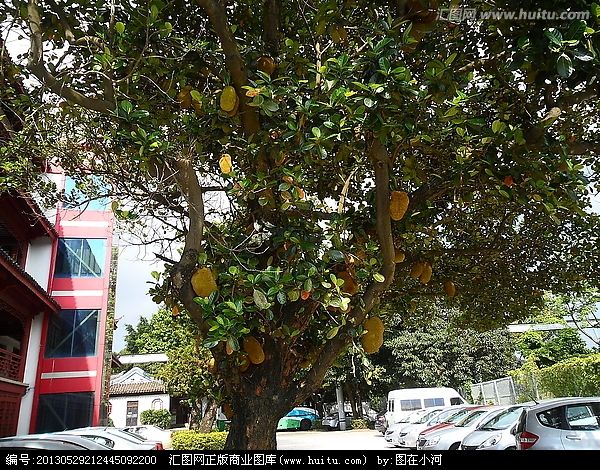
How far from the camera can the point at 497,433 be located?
798 centimetres

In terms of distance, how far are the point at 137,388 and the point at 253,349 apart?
100ft

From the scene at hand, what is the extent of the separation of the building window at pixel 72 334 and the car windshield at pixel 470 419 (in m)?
10.4

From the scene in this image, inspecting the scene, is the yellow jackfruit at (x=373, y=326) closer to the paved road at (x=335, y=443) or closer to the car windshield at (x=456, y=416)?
the car windshield at (x=456, y=416)

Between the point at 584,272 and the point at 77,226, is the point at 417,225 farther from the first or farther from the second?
the point at 77,226

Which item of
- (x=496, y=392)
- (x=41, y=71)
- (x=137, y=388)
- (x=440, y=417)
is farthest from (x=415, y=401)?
(x=137, y=388)

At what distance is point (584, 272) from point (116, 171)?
5937 mm

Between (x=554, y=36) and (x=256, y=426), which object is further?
(x=256, y=426)

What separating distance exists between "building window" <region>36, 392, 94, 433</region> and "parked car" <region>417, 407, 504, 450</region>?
948cm

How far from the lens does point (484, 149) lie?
3553mm

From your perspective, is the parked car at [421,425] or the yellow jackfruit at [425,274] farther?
the parked car at [421,425]

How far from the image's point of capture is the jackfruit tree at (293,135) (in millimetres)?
3002

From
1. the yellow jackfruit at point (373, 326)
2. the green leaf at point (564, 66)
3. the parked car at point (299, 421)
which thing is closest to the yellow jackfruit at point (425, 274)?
the yellow jackfruit at point (373, 326)

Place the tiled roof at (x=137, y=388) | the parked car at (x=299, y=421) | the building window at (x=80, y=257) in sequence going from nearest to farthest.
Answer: the building window at (x=80, y=257)
the parked car at (x=299, y=421)
the tiled roof at (x=137, y=388)

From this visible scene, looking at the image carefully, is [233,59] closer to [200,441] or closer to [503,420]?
[503,420]
